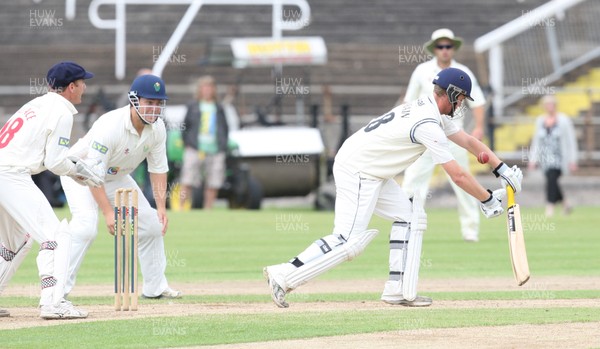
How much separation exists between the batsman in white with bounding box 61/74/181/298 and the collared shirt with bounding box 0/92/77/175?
964mm

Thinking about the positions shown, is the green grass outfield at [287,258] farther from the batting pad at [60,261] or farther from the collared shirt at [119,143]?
the collared shirt at [119,143]

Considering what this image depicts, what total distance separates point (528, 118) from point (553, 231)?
10630mm

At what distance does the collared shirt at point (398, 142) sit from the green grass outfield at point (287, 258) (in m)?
1.28

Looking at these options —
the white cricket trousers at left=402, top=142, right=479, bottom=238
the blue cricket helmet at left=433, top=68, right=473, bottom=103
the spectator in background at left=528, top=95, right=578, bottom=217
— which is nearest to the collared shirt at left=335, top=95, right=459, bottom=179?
the blue cricket helmet at left=433, top=68, right=473, bottom=103

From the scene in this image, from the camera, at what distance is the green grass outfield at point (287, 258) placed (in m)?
10.3

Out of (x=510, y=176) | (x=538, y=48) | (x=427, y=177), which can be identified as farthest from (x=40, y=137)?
(x=538, y=48)

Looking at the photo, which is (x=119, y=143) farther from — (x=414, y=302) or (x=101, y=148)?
(x=414, y=302)

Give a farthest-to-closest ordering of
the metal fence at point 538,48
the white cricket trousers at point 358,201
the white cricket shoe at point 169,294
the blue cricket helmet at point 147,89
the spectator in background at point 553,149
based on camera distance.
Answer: the metal fence at point 538,48
the spectator in background at point 553,149
the white cricket shoe at point 169,294
the blue cricket helmet at point 147,89
the white cricket trousers at point 358,201

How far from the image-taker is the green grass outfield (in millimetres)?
10297

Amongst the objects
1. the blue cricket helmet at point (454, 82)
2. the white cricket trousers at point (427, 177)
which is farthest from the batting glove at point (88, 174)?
the white cricket trousers at point (427, 177)

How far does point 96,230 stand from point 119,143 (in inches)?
34.9

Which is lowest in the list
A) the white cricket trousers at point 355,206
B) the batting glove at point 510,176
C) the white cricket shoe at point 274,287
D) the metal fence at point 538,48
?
the white cricket shoe at point 274,287

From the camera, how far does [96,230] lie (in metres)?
12.4

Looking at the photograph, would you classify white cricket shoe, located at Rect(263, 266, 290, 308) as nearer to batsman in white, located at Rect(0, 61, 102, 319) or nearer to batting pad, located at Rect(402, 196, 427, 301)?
batting pad, located at Rect(402, 196, 427, 301)
